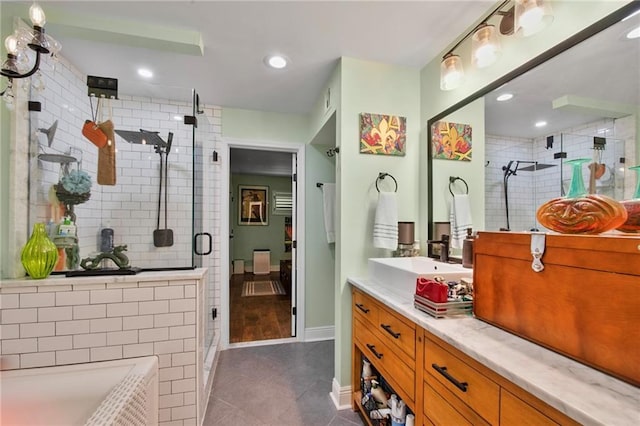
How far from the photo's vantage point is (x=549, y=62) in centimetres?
119

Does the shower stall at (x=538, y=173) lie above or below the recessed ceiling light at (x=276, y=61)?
below

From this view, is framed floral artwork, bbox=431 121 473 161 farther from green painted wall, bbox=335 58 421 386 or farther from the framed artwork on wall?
the framed artwork on wall

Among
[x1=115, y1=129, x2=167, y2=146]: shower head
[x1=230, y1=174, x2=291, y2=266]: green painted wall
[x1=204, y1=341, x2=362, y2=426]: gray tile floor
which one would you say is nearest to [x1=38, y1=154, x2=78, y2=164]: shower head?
[x1=115, y1=129, x2=167, y2=146]: shower head

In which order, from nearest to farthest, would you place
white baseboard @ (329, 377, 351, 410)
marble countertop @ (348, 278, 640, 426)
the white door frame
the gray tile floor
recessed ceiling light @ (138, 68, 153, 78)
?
marble countertop @ (348, 278, 640, 426), the gray tile floor, white baseboard @ (329, 377, 351, 410), recessed ceiling light @ (138, 68, 153, 78), the white door frame

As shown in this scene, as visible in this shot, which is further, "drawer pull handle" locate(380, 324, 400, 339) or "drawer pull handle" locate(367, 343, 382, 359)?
"drawer pull handle" locate(367, 343, 382, 359)

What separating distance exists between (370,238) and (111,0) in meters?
2.12

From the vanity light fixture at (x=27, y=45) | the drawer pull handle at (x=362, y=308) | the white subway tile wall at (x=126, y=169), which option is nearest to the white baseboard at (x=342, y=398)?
the drawer pull handle at (x=362, y=308)

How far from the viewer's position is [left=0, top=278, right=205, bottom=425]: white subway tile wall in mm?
1391

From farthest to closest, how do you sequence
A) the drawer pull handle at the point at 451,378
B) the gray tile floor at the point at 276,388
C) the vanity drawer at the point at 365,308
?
the gray tile floor at the point at 276,388
the vanity drawer at the point at 365,308
the drawer pull handle at the point at 451,378

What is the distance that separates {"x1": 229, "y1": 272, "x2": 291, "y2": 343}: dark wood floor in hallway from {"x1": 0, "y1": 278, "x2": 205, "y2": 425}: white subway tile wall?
1458 mm

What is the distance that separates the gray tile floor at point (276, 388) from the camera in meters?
1.81

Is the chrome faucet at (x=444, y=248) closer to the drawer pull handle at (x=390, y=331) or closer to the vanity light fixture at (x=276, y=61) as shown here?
the drawer pull handle at (x=390, y=331)

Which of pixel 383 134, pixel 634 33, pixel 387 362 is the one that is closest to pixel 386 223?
pixel 383 134

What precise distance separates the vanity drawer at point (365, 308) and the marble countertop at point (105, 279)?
1.02 metres
